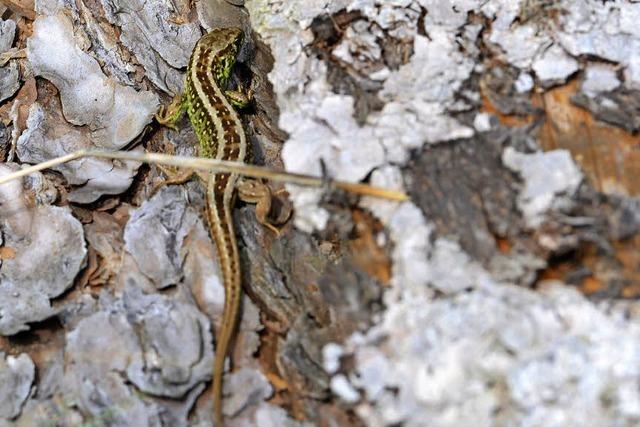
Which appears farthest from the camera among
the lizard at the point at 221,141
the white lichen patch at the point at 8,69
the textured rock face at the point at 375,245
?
the white lichen patch at the point at 8,69

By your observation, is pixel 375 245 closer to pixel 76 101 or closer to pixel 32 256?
pixel 32 256

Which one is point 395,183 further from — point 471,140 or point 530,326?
point 530,326

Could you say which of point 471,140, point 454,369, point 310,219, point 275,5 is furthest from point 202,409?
point 275,5

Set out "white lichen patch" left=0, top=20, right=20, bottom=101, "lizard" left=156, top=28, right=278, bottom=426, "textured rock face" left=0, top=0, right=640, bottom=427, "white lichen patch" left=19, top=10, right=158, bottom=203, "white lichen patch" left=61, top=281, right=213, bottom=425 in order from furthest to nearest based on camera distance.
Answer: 1. "white lichen patch" left=0, top=20, right=20, bottom=101
2. "white lichen patch" left=19, top=10, right=158, bottom=203
3. "lizard" left=156, top=28, right=278, bottom=426
4. "white lichen patch" left=61, top=281, right=213, bottom=425
5. "textured rock face" left=0, top=0, right=640, bottom=427

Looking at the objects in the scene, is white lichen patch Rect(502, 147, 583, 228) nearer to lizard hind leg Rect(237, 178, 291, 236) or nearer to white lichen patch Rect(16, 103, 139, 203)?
lizard hind leg Rect(237, 178, 291, 236)

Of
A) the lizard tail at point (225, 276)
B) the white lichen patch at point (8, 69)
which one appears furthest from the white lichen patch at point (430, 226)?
the white lichen patch at point (8, 69)

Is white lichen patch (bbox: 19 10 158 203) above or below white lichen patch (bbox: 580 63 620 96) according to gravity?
below

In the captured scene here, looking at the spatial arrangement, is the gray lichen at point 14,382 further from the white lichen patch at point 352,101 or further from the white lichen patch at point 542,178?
the white lichen patch at point 542,178

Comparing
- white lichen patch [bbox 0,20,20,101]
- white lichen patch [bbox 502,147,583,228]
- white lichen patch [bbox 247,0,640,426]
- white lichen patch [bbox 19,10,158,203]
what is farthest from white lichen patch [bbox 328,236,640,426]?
white lichen patch [bbox 0,20,20,101]
